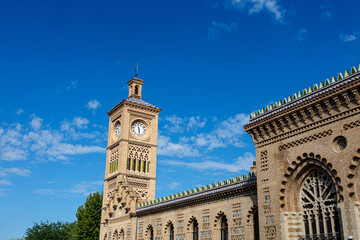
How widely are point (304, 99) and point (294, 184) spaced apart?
4.68 meters

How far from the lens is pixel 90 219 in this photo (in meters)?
51.0

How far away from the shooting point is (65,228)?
253 feet

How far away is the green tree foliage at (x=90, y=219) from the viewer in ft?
165

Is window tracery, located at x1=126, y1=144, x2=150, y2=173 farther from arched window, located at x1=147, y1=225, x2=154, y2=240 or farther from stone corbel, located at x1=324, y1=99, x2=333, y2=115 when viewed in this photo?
stone corbel, located at x1=324, y1=99, x2=333, y2=115

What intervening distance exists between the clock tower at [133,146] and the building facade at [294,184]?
1281 cm

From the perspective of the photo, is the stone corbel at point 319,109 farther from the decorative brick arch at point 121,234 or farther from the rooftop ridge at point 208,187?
the decorative brick arch at point 121,234

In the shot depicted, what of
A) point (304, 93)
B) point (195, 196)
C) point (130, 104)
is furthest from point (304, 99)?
point (130, 104)

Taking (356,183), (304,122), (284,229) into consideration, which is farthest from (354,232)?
(304,122)

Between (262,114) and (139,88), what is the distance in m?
30.8

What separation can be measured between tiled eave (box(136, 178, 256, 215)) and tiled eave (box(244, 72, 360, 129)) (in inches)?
175

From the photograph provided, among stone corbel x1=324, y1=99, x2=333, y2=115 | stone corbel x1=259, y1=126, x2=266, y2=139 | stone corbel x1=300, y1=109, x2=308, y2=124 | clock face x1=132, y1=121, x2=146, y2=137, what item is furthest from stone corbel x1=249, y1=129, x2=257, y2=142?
clock face x1=132, y1=121, x2=146, y2=137

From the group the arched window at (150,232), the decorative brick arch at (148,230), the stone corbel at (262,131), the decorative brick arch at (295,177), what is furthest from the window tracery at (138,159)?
the decorative brick arch at (295,177)

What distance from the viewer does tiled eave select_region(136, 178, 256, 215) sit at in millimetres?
26470

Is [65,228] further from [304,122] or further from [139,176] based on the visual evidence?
[304,122]
